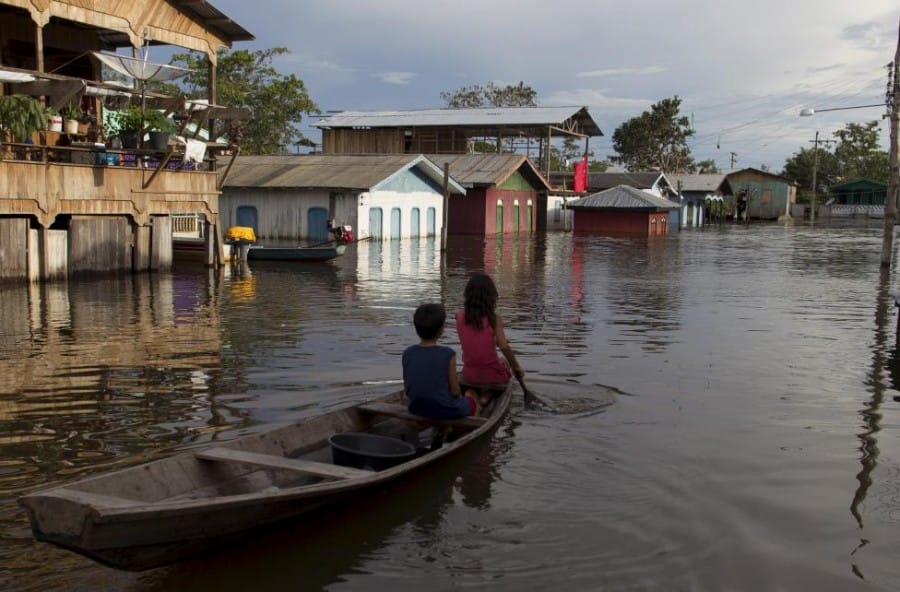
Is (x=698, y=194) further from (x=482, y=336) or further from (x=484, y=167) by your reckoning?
(x=482, y=336)

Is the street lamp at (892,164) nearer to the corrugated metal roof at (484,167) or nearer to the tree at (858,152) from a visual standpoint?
the corrugated metal roof at (484,167)

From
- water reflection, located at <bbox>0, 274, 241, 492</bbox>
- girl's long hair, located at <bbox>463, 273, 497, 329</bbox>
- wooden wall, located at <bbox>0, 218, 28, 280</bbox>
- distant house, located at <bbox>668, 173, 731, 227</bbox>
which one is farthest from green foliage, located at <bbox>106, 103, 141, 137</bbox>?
distant house, located at <bbox>668, 173, 731, 227</bbox>

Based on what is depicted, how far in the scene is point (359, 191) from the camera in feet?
117

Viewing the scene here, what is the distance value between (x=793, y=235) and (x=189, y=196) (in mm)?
39913

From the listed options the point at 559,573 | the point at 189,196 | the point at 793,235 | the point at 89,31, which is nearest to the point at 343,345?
the point at 559,573

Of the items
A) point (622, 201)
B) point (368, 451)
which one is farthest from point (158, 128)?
point (622, 201)

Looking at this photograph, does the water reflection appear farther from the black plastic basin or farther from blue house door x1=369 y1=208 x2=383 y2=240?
blue house door x1=369 y1=208 x2=383 y2=240

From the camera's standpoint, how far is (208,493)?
19.4ft

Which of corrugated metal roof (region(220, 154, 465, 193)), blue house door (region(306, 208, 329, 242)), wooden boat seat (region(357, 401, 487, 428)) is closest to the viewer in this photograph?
wooden boat seat (region(357, 401, 487, 428))

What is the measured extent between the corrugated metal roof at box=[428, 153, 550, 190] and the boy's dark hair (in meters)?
37.2

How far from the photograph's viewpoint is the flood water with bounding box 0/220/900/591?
5652mm

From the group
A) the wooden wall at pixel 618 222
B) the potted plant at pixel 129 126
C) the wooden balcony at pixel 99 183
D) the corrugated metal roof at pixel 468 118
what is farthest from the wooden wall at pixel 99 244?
the wooden wall at pixel 618 222

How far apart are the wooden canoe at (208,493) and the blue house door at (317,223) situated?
29.7 meters

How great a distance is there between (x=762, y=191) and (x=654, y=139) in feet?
38.8
